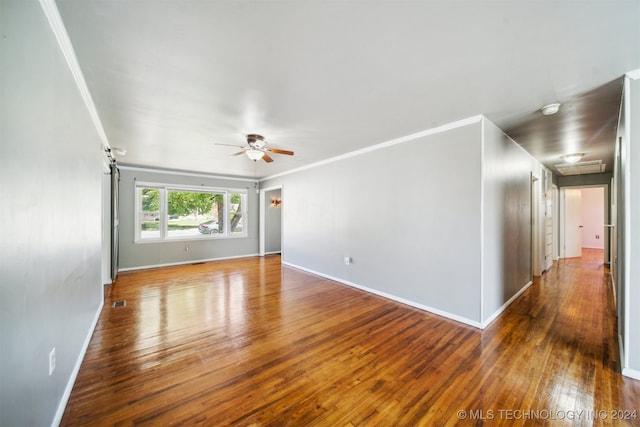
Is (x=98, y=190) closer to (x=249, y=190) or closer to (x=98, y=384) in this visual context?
(x=98, y=384)

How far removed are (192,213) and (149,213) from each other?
0.97 metres

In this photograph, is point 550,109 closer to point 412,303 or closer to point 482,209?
point 482,209

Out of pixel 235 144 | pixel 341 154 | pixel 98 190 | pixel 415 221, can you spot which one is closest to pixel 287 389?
pixel 415 221

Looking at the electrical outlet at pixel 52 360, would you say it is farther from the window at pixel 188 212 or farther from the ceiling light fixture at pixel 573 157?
the ceiling light fixture at pixel 573 157

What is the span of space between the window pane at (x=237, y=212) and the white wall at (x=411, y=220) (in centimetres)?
320

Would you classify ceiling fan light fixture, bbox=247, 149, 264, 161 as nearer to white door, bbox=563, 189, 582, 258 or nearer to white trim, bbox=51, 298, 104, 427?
white trim, bbox=51, 298, 104, 427

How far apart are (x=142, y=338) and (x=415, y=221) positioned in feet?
11.8

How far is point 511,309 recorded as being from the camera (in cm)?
343

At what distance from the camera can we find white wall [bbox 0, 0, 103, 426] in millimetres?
1032

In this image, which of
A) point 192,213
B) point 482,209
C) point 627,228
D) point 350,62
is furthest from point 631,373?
point 192,213

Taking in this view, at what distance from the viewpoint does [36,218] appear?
4.26 feet

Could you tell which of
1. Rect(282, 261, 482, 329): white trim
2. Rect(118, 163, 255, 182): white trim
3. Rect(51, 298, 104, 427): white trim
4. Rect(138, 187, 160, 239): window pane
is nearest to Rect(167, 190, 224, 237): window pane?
Rect(138, 187, 160, 239): window pane

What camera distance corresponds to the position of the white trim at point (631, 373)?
6.48 ft

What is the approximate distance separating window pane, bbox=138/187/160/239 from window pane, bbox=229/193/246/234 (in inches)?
72.4
